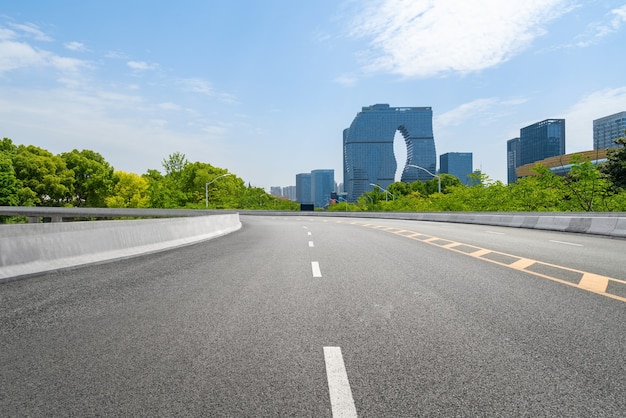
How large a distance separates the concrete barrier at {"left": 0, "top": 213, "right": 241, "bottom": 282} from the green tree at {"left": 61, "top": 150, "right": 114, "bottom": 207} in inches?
3408

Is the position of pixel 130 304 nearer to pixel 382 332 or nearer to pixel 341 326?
pixel 341 326

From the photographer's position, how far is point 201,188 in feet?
397

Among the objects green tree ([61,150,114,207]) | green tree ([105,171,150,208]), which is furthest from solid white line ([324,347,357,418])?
green tree ([105,171,150,208])

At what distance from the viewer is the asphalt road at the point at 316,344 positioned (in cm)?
322

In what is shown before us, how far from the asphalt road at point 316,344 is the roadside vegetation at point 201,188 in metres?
49.7

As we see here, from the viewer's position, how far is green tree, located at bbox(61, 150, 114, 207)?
310ft

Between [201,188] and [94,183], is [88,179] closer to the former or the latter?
[94,183]

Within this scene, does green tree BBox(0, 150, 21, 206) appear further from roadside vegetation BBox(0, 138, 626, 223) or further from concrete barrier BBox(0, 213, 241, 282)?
concrete barrier BBox(0, 213, 241, 282)

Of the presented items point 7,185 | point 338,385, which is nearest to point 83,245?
point 338,385

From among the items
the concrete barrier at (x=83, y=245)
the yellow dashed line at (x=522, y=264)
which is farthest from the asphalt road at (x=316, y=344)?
the yellow dashed line at (x=522, y=264)

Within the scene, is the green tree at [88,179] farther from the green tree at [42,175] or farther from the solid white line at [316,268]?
the solid white line at [316,268]

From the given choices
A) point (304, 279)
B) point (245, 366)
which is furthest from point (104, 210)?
point (245, 366)

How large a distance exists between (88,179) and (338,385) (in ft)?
334

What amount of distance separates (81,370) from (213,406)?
136 centimetres
